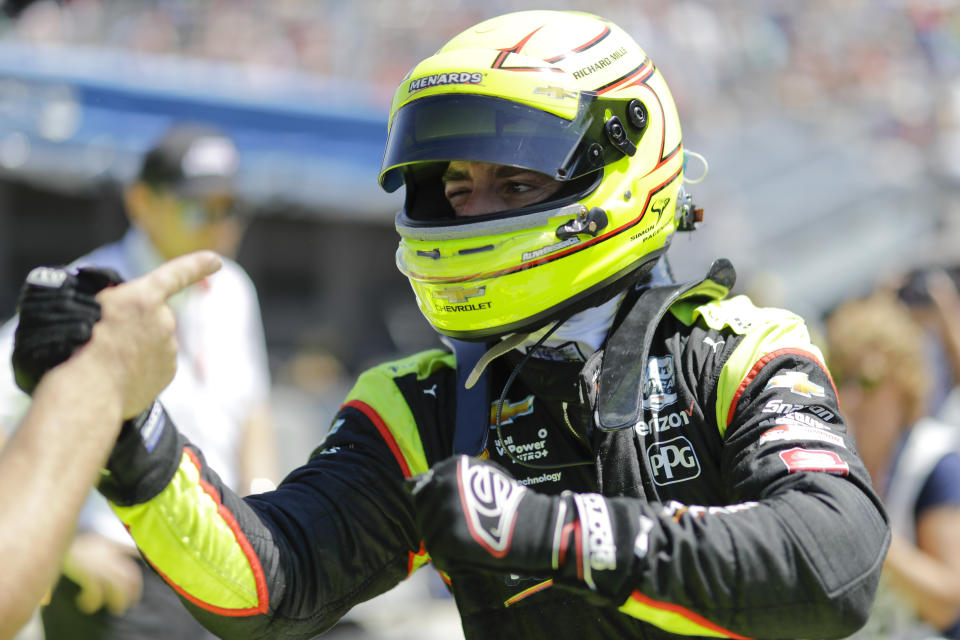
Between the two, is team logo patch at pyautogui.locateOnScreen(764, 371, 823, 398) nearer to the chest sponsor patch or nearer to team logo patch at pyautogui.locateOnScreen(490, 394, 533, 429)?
the chest sponsor patch

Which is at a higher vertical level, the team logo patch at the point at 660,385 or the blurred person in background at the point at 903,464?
the team logo patch at the point at 660,385

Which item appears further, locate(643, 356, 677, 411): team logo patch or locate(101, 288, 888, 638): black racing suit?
locate(643, 356, 677, 411): team logo patch

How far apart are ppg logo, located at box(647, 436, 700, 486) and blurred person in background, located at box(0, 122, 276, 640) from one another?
1871 millimetres

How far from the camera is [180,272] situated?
1847 millimetres

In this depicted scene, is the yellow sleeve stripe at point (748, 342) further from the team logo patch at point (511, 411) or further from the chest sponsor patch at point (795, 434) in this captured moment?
the team logo patch at point (511, 411)

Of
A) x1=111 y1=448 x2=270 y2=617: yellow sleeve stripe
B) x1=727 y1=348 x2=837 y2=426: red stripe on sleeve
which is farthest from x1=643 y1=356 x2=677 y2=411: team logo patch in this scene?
x1=111 y1=448 x2=270 y2=617: yellow sleeve stripe

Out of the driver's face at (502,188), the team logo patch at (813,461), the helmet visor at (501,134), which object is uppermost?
the helmet visor at (501,134)

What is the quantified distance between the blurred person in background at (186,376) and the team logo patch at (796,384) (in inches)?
81.8

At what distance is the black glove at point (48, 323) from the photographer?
5.57ft

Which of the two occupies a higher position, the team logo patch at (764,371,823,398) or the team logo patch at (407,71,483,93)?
the team logo patch at (407,71,483,93)

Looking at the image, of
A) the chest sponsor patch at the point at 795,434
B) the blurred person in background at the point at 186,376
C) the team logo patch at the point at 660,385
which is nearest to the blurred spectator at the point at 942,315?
the blurred person in background at the point at 186,376

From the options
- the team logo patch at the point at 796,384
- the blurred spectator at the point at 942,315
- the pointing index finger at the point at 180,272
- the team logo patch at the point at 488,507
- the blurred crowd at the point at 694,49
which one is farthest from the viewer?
the blurred crowd at the point at 694,49

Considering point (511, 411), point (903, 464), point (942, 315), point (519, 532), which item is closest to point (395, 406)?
point (511, 411)

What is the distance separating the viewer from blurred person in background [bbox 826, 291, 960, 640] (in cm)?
371
